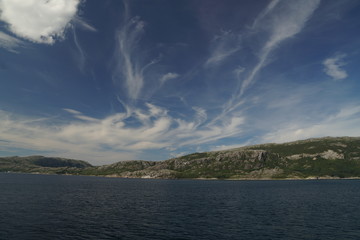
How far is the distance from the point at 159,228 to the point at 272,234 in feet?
94.3

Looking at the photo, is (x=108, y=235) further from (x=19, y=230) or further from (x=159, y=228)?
(x=19, y=230)

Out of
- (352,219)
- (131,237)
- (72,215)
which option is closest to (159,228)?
(131,237)

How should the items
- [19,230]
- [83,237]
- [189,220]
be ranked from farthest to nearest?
1. [189,220]
2. [19,230]
3. [83,237]

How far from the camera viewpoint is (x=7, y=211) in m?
75.9

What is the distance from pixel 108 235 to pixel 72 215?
2865cm

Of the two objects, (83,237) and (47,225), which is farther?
(47,225)

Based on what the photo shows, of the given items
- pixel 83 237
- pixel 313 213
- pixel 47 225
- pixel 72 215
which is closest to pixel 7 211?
pixel 72 215

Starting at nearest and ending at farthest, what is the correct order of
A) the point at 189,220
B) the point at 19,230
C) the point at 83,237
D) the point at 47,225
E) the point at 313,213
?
1. the point at 83,237
2. the point at 19,230
3. the point at 47,225
4. the point at 189,220
5. the point at 313,213

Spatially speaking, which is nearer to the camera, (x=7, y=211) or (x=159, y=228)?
(x=159, y=228)

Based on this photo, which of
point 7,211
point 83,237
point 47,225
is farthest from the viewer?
point 7,211

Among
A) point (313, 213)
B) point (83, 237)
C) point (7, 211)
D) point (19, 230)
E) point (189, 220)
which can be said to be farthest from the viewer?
point (313, 213)

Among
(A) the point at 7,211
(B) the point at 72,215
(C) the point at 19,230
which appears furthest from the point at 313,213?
(A) the point at 7,211

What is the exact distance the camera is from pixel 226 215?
255 feet

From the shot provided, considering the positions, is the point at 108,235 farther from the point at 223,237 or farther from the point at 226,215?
the point at 226,215
